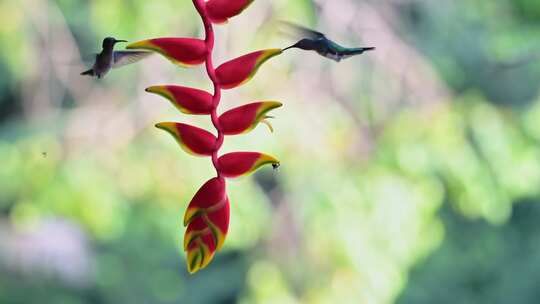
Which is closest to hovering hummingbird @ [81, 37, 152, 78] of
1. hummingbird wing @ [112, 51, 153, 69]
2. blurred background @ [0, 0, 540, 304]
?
hummingbird wing @ [112, 51, 153, 69]

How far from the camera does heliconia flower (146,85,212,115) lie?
560 mm

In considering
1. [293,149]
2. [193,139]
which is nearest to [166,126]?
[193,139]

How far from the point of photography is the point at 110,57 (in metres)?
0.59

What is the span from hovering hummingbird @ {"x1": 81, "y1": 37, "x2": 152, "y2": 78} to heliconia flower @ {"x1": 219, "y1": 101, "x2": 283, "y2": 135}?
2.4 inches

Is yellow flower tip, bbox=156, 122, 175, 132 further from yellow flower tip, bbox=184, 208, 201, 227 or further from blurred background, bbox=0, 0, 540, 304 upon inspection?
blurred background, bbox=0, 0, 540, 304

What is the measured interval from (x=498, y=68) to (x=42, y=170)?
1.77m

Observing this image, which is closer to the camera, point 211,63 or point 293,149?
point 211,63

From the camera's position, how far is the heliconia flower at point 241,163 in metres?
0.57

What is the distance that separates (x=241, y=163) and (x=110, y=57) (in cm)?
10

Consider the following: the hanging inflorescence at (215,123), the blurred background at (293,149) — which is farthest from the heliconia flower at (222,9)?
the blurred background at (293,149)

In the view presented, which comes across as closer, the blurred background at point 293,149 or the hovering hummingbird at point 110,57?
the hovering hummingbird at point 110,57

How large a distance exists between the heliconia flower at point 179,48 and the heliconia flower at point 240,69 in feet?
0.05

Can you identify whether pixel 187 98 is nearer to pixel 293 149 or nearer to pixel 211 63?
pixel 211 63

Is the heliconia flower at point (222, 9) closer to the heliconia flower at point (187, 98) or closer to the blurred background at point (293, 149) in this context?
the heliconia flower at point (187, 98)
